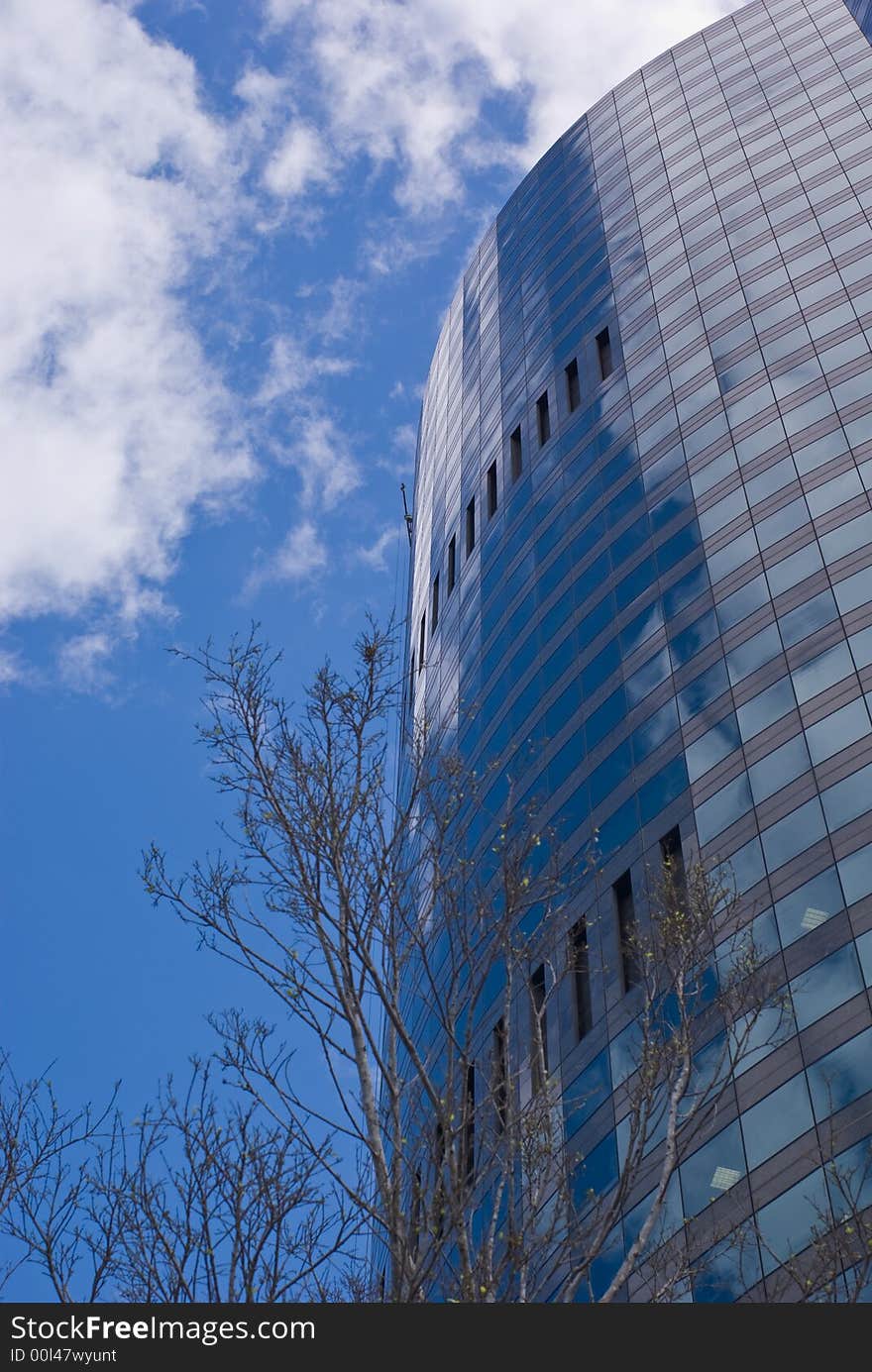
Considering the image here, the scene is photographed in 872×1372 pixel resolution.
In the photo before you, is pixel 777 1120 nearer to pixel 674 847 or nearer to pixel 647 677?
pixel 674 847

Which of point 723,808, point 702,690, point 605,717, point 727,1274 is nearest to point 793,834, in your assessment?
point 723,808

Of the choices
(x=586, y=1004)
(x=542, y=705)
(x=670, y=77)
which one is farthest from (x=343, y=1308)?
(x=670, y=77)

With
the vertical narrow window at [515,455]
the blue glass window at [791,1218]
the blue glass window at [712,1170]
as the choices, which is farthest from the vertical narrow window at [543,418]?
the blue glass window at [791,1218]

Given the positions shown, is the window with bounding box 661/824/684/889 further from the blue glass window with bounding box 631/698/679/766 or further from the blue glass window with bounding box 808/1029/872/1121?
the blue glass window with bounding box 808/1029/872/1121

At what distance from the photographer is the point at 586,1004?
35.6 meters

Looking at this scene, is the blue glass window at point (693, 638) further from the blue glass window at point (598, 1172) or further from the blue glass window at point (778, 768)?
the blue glass window at point (598, 1172)

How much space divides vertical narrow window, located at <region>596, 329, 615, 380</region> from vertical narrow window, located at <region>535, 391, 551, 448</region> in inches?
126

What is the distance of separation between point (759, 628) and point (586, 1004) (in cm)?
1120

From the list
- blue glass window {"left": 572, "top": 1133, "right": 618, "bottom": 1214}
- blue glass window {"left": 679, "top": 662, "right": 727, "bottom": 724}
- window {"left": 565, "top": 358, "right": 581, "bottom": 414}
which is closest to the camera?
blue glass window {"left": 572, "top": 1133, "right": 618, "bottom": 1214}

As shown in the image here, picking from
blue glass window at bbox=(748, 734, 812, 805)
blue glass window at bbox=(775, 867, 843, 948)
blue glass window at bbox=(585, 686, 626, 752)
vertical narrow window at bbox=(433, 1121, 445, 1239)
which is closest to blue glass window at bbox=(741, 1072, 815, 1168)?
blue glass window at bbox=(775, 867, 843, 948)

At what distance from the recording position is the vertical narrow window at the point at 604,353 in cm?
5450

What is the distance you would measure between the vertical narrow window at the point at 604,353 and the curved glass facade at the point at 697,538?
142 mm

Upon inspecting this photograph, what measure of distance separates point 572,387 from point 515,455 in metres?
3.96

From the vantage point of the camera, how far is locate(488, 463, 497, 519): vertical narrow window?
5853 cm
